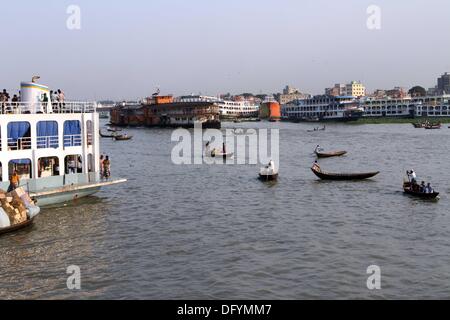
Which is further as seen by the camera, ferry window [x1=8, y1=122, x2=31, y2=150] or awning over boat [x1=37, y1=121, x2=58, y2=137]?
awning over boat [x1=37, y1=121, x2=58, y2=137]

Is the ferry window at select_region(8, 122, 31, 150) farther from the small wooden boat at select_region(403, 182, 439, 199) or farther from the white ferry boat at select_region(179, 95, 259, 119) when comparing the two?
the white ferry boat at select_region(179, 95, 259, 119)

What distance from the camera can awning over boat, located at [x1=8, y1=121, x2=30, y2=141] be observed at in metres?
22.4

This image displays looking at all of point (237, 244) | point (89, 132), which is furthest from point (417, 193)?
point (89, 132)

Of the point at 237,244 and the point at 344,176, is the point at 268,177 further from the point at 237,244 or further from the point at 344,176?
the point at 237,244

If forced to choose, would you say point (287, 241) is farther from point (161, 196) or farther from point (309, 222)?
point (161, 196)

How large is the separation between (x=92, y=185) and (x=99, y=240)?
19.7ft

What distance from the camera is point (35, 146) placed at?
22734 millimetres

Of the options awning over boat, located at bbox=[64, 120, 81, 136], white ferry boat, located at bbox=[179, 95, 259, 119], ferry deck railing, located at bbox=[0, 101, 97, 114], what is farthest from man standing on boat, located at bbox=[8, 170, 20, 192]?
white ferry boat, located at bbox=[179, 95, 259, 119]

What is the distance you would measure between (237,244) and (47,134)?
35.1 feet

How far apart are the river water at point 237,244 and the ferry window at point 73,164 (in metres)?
1.75

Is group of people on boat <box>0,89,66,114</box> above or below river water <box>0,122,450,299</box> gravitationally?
above

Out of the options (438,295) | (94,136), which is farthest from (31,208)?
(438,295)

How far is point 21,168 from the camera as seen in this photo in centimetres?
2288
